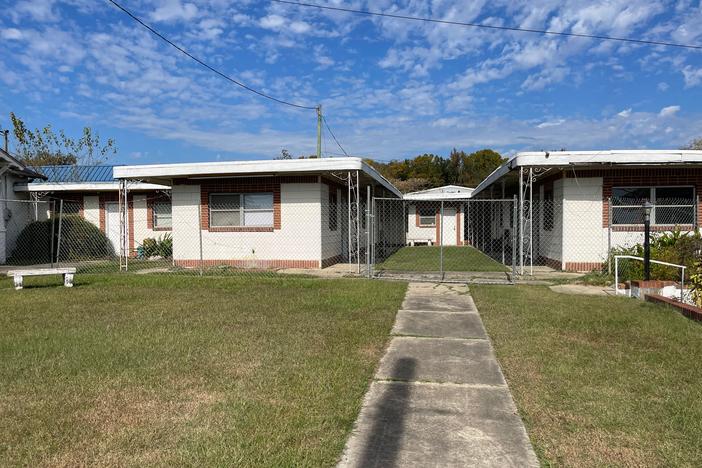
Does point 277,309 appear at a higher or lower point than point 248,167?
lower

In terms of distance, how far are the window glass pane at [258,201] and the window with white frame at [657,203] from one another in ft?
29.2

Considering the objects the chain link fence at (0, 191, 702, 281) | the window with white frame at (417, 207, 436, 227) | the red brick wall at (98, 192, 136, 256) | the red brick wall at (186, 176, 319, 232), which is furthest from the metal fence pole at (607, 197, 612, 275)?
the red brick wall at (98, 192, 136, 256)

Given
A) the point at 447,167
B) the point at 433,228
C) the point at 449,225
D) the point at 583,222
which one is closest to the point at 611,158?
the point at 583,222

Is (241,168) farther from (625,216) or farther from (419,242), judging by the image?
(419,242)

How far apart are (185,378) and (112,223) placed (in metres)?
16.6

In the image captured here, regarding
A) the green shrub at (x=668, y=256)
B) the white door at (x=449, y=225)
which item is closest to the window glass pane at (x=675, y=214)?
the green shrub at (x=668, y=256)

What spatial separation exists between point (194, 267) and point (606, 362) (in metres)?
12.1

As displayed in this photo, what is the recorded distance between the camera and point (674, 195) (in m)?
13.0

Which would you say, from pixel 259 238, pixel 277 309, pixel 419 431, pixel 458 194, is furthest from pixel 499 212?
pixel 419 431

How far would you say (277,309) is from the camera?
7.71m

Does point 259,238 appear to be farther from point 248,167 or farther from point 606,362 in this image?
point 606,362

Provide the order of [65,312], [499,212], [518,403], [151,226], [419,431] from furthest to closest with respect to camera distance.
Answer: [499,212], [151,226], [65,312], [518,403], [419,431]

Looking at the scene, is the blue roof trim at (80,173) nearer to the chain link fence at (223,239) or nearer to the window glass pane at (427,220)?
the chain link fence at (223,239)

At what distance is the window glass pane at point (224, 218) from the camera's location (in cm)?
1491
